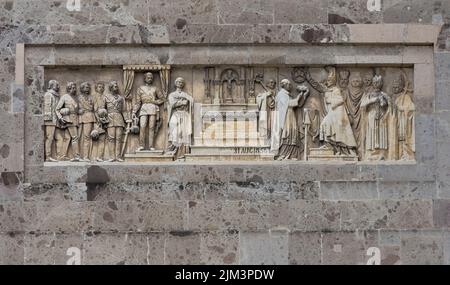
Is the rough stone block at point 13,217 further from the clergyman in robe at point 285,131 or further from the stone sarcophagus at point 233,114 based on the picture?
the clergyman in robe at point 285,131

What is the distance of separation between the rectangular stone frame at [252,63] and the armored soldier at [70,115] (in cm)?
30

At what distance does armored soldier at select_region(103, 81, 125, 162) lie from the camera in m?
18.8

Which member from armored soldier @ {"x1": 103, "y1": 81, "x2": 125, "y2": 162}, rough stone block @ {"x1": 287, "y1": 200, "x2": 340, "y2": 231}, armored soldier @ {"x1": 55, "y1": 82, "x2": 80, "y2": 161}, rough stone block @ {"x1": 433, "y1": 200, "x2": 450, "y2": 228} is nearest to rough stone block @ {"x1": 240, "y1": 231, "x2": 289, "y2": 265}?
rough stone block @ {"x1": 287, "y1": 200, "x2": 340, "y2": 231}

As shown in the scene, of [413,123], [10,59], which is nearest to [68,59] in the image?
[10,59]

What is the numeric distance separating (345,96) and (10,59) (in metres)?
4.96

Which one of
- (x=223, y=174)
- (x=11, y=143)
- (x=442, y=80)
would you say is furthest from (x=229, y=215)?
(x=442, y=80)

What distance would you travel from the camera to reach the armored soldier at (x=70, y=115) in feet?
61.6

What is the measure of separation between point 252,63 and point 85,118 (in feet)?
8.53

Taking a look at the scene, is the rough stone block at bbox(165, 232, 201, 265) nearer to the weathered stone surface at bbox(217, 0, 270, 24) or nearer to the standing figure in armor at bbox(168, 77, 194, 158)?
the standing figure in armor at bbox(168, 77, 194, 158)

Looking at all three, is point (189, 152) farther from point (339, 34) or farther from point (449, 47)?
point (449, 47)

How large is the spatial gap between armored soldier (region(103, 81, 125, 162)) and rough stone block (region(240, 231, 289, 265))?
2275 millimetres

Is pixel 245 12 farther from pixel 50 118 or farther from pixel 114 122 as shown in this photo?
pixel 50 118

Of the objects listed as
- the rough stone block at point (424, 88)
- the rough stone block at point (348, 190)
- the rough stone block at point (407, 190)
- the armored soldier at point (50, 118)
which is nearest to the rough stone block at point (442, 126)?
the rough stone block at point (424, 88)

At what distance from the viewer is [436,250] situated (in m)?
18.3
